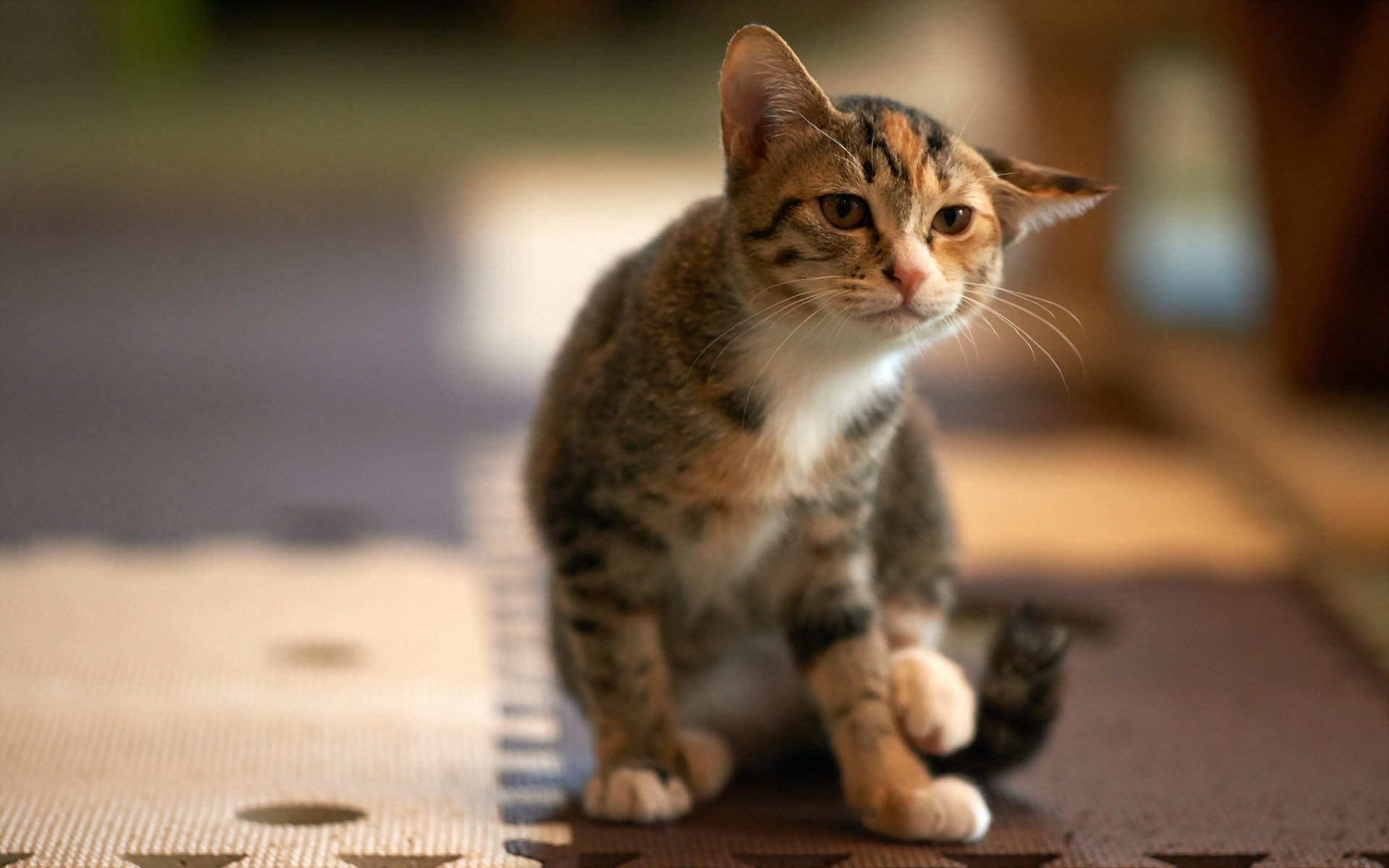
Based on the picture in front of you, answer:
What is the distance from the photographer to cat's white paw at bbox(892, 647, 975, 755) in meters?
1.34

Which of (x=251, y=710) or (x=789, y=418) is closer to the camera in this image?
(x=789, y=418)

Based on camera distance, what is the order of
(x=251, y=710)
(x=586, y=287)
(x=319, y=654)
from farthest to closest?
1. (x=586, y=287)
2. (x=319, y=654)
3. (x=251, y=710)

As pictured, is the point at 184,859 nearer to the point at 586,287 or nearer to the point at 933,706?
the point at 933,706

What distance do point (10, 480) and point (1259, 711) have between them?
1.73 m

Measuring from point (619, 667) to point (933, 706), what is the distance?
0.27 m

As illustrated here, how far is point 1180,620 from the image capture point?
6.20ft

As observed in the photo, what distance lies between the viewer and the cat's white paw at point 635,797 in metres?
1.30

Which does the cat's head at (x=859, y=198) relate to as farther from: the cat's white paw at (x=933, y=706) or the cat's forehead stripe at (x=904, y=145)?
the cat's white paw at (x=933, y=706)

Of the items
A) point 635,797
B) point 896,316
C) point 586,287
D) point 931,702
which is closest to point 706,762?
point 635,797

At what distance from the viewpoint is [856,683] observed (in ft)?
4.45

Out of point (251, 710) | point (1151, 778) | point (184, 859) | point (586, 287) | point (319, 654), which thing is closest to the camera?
point (184, 859)

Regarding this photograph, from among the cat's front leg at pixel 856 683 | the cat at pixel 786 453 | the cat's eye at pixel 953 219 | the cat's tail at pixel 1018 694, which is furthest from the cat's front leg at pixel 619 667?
the cat's eye at pixel 953 219

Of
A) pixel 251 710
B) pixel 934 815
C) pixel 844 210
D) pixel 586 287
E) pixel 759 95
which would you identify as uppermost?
pixel 586 287

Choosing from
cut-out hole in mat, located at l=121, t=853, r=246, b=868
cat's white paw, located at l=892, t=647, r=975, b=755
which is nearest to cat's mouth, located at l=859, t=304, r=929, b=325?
cat's white paw, located at l=892, t=647, r=975, b=755
